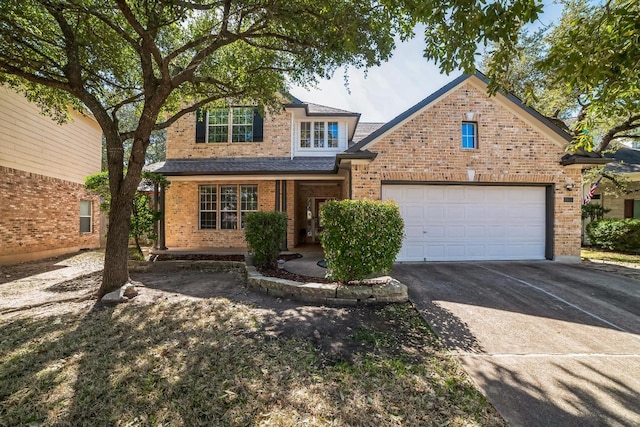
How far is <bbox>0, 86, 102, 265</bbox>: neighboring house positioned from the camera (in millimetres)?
9484

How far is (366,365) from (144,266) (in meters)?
7.95

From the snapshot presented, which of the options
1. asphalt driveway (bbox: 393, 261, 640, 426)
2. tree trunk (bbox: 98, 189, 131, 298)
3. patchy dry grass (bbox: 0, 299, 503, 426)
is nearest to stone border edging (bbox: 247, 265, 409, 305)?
asphalt driveway (bbox: 393, 261, 640, 426)

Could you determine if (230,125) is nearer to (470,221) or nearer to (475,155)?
(475,155)

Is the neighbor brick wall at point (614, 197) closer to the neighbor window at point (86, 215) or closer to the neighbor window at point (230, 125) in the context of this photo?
the neighbor window at point (230, 125)

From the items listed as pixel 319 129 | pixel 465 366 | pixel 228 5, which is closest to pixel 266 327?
pixel 465 366

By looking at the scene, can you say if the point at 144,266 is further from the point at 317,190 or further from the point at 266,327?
the point at 317,190

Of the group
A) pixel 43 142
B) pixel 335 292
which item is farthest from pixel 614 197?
pixel 43 142

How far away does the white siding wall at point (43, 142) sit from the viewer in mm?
9562

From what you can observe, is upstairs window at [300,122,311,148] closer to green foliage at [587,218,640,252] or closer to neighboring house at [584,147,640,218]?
green foliage at [587,218,640,252]

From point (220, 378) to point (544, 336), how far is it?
4.41 meters

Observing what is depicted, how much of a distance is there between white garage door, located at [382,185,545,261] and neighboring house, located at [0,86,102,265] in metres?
12.6

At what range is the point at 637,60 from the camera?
3.60 meters

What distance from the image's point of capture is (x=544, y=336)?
4.01m

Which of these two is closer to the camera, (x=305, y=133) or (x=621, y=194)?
(x=305, y=133)
